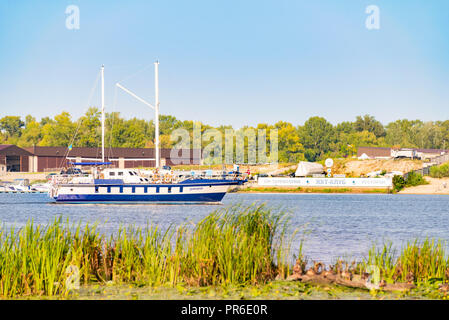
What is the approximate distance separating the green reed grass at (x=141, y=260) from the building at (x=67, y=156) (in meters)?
126

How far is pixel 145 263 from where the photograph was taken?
1698cm

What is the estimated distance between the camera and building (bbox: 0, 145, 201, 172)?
147m

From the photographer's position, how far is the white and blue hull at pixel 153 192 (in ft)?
225

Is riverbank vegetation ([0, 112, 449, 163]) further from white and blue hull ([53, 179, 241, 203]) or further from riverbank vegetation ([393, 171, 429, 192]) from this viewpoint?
white and blue hull ([53, 179, 241, 203])

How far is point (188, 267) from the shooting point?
55.7 ft

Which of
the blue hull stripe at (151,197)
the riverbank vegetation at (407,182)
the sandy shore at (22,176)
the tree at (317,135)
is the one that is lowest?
the blue hull stripe at (151,197)

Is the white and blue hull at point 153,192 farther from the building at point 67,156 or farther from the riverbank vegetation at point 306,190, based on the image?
the building at point 67,156

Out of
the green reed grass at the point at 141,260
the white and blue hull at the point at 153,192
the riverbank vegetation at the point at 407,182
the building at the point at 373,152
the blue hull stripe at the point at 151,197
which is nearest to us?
the green reed grass at the point at 141,260

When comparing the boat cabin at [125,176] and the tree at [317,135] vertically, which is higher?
the tree at [317,135]

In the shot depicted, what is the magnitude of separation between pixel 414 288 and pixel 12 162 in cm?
14432

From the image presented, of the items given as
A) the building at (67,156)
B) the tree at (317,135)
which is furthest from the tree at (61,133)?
the tree at (317,135)

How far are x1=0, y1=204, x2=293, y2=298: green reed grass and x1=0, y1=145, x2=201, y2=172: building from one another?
412 ft
